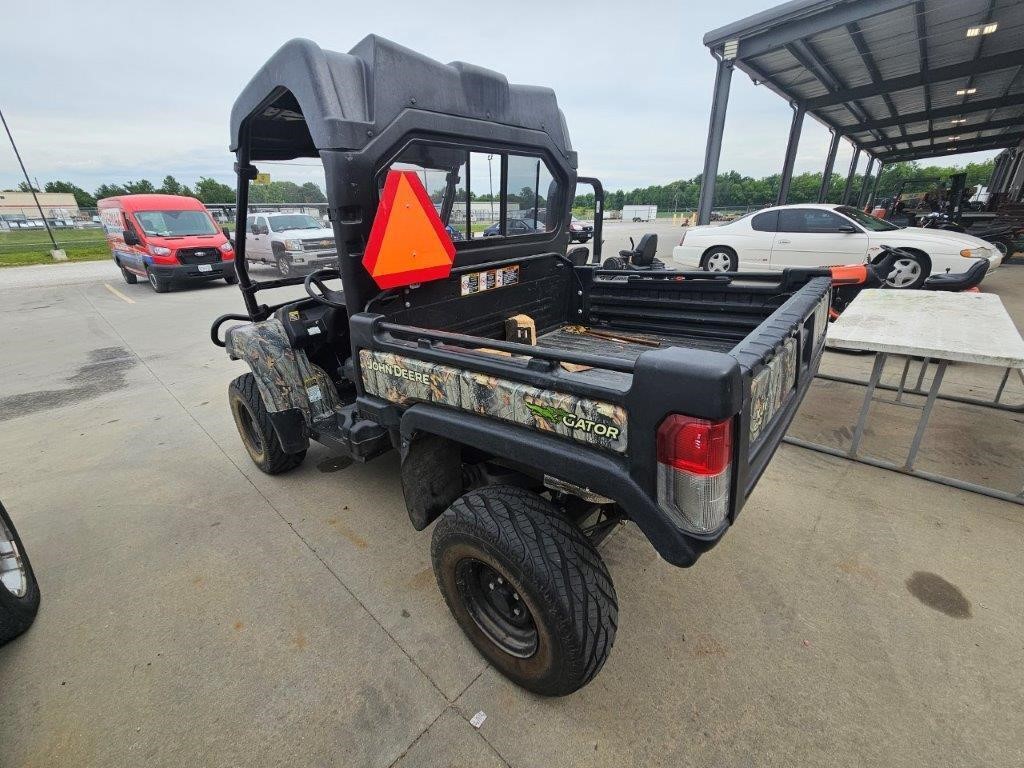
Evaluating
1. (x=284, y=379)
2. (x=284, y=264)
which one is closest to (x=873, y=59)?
(x=284, y=264)

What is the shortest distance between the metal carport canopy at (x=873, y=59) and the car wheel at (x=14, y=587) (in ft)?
41.4

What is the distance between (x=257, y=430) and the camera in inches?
124

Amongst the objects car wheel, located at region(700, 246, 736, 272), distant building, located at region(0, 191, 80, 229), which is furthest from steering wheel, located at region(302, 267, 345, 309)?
distant building, located at region(0, 191, 80, 229)

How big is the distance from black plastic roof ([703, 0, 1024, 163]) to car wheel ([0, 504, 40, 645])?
1264 centimetres

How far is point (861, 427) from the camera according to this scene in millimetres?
3203

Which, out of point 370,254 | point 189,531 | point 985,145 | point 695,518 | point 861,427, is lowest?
point 189,531

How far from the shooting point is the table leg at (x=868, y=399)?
120 inches

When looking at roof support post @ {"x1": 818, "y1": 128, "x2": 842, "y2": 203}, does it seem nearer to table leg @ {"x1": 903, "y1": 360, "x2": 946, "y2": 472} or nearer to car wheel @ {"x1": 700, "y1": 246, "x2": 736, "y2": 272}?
car wheel @ {"x1": 700, "y1": 246, "x2": 736, "y2": 272}

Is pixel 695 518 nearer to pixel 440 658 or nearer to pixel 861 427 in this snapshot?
pixel 440 658

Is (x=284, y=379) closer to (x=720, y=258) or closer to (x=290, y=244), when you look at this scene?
(x=290, y=244)

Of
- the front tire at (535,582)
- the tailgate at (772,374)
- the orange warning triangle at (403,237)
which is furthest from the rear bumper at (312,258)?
the tailgate at (772,374)

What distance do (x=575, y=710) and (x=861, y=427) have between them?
9.14 feet

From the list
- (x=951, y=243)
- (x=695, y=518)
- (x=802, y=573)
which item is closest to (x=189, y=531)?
(x=695, y=518)

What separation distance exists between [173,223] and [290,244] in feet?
39.1
